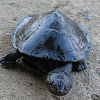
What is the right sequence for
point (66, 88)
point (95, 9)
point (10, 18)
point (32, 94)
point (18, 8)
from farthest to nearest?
point (95, 9)
point (18, 8)
point (10, 18)
point (32, 94)
point (66, 88)

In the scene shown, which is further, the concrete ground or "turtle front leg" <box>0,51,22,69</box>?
"turtle front leg" <box>0,51,22,69</box>

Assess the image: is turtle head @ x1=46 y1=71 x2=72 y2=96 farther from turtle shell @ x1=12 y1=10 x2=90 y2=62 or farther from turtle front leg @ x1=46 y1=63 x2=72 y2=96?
turtle shell @ x1=12 y1=10 x2=90 y2=62

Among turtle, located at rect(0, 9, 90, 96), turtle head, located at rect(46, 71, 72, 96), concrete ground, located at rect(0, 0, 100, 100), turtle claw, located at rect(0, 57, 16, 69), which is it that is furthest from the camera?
turtle claw, located at rect(0, 57, 16, 69)

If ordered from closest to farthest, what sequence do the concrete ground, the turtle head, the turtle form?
1. the turtle head
2. the turtle
3. the concrete ground

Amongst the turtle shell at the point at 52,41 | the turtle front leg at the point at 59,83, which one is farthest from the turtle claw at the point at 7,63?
the turtle front leg at the point at 59,83

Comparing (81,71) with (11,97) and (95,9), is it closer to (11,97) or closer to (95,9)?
(11,97)

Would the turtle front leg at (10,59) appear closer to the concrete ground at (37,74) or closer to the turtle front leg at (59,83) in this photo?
the concrete ground at (37,74)

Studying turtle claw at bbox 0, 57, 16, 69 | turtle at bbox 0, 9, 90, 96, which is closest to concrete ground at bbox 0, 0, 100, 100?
turtle claw at bbox 0, 57, 16, 69

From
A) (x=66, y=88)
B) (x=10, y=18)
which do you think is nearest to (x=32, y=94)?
(x=66, y=88)
